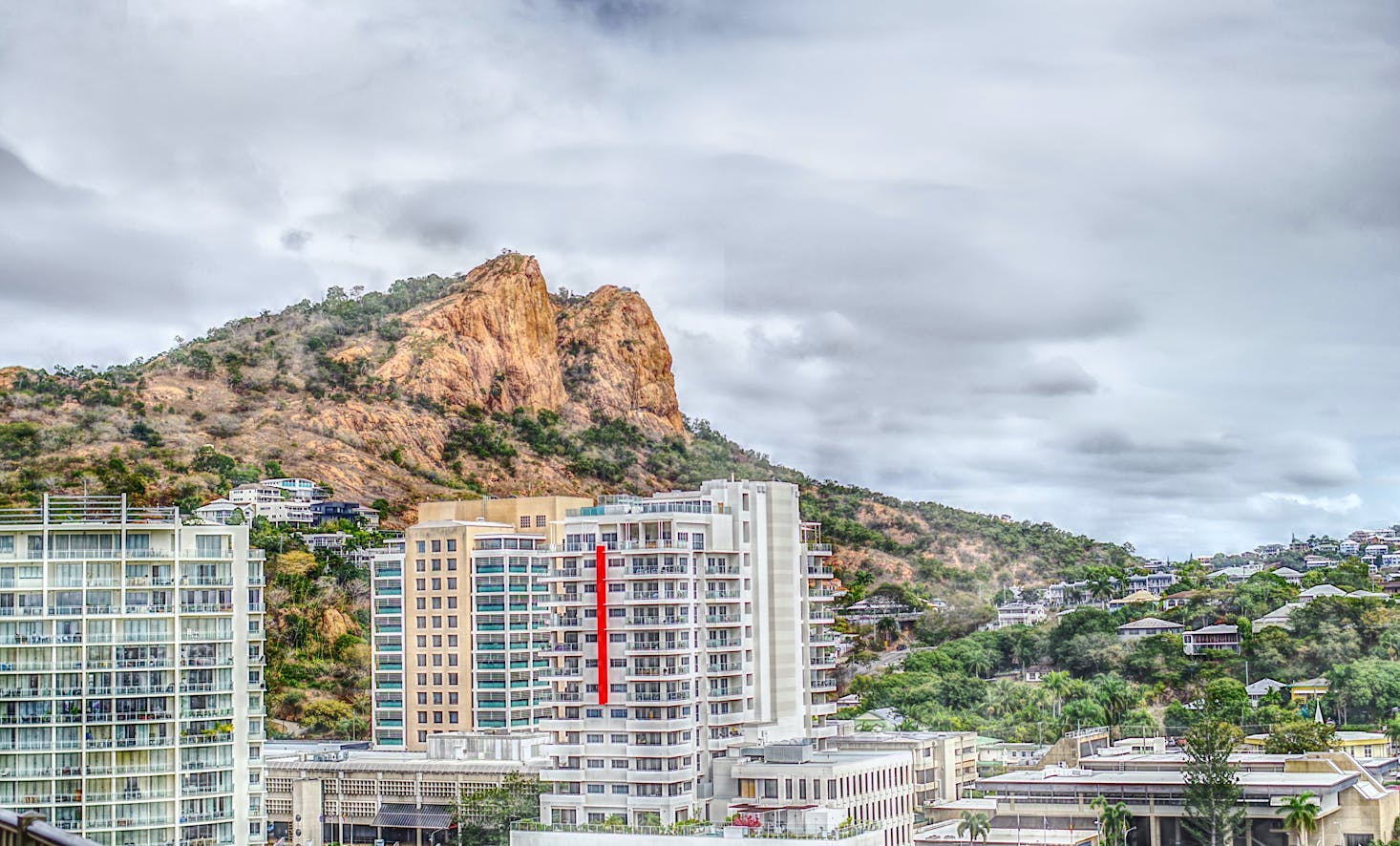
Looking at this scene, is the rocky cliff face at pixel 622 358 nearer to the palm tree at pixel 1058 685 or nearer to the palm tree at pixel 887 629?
the palm tree at pixel 887 629

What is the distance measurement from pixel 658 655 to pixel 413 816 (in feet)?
44.4

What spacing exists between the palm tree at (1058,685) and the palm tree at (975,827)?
34334 mm

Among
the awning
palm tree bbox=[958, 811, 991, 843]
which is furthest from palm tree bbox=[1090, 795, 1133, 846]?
the awning

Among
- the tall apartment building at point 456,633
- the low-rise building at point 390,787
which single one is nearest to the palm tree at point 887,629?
the tall apartment building at point 456,633

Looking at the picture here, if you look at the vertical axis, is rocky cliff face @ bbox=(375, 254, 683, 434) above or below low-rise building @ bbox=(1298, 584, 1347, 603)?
above

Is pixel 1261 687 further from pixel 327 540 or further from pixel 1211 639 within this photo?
pixel 327 540

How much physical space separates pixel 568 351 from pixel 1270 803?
11542 cm

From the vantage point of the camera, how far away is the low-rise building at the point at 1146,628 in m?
98.6

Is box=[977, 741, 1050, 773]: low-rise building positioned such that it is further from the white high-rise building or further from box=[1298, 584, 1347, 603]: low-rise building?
box=[1298, 584, 1347, 603]: low-rise building

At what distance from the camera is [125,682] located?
45156mm

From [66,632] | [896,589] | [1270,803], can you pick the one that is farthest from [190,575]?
[896,589]

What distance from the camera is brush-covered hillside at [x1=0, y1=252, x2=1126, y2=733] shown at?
10550cm

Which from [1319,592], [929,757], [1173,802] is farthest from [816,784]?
[1319,592]

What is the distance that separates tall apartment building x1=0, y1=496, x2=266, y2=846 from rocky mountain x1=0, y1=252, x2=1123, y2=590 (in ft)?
178
